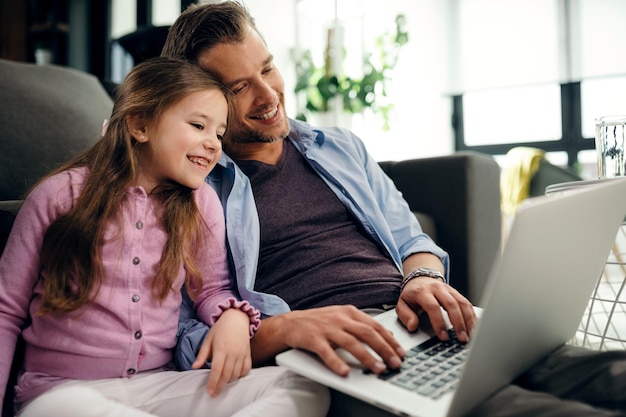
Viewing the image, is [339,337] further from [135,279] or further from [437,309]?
[135,279]

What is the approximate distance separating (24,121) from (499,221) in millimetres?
1335

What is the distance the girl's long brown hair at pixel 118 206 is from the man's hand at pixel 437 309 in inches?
13.6

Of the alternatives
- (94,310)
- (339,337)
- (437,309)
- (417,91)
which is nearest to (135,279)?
(94,310)

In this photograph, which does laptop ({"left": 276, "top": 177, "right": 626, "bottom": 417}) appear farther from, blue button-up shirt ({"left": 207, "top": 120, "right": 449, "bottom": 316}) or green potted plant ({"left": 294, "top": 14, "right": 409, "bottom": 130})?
green potted plant ({"left": 294, "top": 14, "right": 409, "bottom": 130})

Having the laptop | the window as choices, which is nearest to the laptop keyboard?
the laptop

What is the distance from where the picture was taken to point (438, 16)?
4.77 metres

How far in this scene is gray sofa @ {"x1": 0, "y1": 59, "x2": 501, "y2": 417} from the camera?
1118mm

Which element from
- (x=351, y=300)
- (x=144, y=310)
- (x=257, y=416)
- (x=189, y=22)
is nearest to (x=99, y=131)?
(x=189, y=22)

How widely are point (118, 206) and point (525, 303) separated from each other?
617mm

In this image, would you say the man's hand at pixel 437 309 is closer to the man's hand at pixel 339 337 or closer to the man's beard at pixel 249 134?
the man's hand at pixel 339 337

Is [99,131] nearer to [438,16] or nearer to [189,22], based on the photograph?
[189,22]

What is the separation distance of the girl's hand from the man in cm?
4

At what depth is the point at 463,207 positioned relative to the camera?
152 centimetres

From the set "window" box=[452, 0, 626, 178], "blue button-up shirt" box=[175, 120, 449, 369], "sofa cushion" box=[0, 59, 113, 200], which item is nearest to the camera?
"blue button-up shirt" box=[175, 120, 449, 369]
